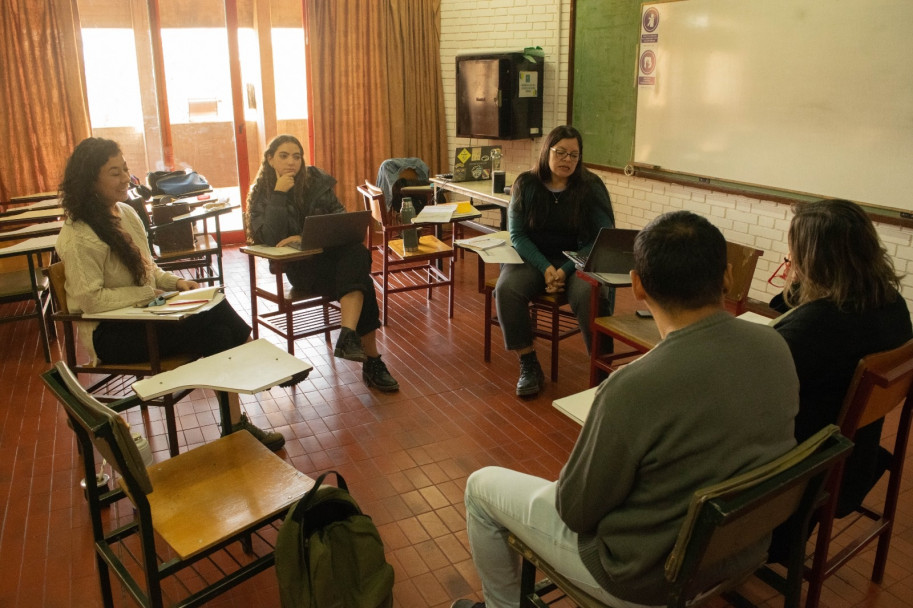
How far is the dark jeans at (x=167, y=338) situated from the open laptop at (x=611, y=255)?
1.59 meters

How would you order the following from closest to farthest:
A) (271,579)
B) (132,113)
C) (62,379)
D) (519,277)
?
(62,379)
(271,579)
(519,277)
(132,113)

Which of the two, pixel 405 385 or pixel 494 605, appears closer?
pixel 494 605

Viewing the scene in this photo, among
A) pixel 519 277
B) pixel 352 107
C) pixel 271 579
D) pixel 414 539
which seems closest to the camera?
pixel 271 579

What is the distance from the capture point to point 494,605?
200 cm

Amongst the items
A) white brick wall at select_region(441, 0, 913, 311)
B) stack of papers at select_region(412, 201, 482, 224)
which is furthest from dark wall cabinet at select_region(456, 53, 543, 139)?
stack of papers at select_region(412, 201, 482, 224)

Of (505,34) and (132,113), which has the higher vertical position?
(505,34)

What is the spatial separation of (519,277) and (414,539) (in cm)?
160

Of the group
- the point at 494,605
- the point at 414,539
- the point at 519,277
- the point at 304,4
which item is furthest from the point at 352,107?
the point at 494,605

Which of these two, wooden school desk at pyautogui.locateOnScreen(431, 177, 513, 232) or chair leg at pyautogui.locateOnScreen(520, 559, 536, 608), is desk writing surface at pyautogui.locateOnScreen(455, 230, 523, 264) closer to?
wooden school desk at pyautogui.locateOnScreen(431, 177, 513, 232)

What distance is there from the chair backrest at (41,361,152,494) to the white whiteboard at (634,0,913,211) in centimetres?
399

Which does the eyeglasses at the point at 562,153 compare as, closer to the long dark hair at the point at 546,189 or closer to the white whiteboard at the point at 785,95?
the long dark hair at the point at 546,189

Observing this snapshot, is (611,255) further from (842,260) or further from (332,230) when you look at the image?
(332,230)

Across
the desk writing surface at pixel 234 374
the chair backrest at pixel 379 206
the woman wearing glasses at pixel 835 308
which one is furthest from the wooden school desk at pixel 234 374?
the chair backrest at pixel 379 206

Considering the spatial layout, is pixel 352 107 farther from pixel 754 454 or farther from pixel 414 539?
pixel 754 454
